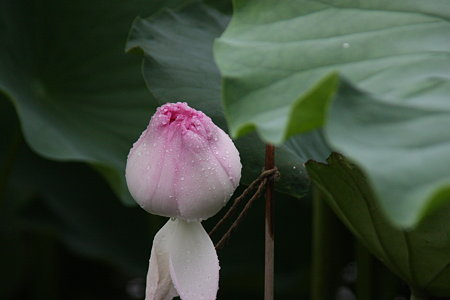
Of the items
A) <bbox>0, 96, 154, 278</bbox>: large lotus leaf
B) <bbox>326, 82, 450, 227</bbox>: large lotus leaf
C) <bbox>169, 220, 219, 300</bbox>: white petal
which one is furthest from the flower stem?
<bbox>0, 96, 154, 278</bbox>: large lotus leaf

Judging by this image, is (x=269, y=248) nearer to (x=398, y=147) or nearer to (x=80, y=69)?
(x=398, y=147)

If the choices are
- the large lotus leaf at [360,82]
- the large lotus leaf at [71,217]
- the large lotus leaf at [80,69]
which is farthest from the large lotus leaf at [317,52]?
the large lotus leaf at [71,217]

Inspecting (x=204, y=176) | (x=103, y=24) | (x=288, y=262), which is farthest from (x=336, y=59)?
(x=288, y=262)

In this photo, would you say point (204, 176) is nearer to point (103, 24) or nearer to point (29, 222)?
point (103, 24)

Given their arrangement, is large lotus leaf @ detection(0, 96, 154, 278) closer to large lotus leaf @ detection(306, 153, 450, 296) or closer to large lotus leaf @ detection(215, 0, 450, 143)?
large lotus leaf @ detection(306, 153, 450, 296)

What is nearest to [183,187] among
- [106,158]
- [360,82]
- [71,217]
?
[360,82]
